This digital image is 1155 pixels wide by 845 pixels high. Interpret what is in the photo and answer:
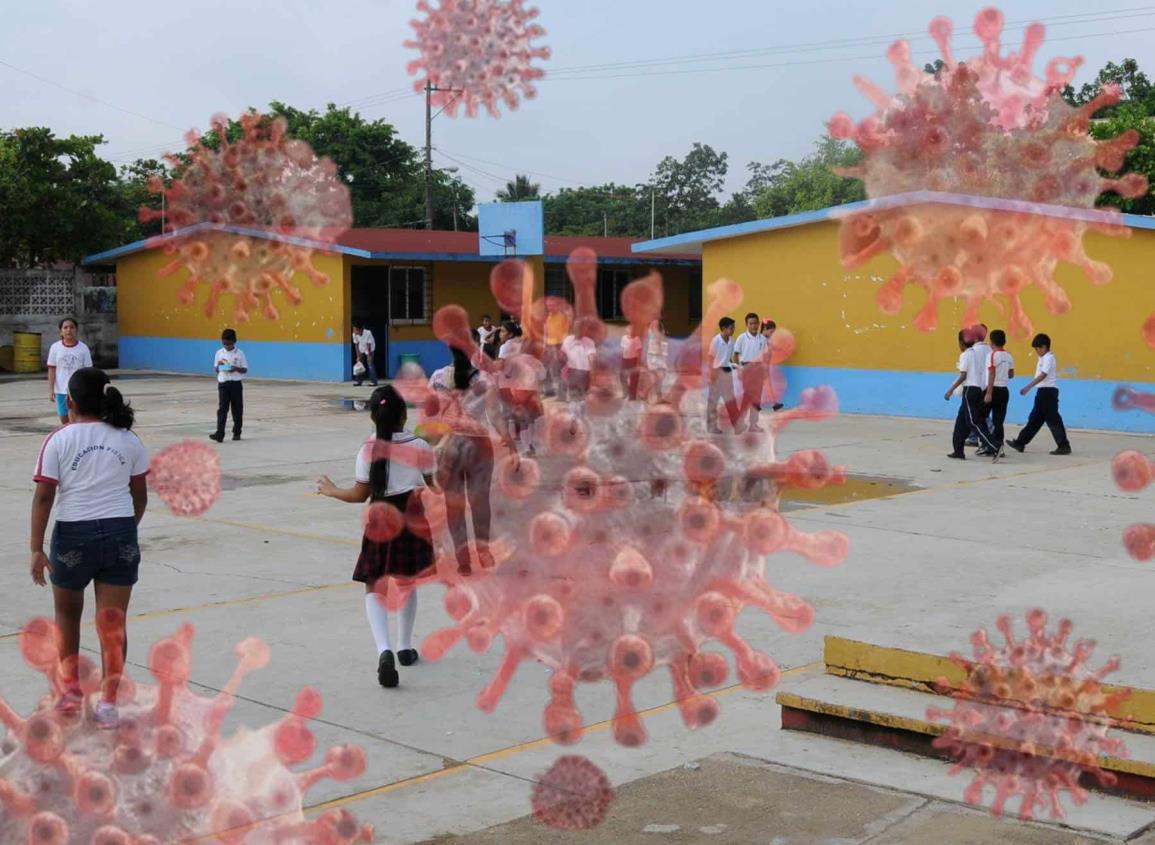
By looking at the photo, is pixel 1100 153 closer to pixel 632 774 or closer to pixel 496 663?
pixel 632 774

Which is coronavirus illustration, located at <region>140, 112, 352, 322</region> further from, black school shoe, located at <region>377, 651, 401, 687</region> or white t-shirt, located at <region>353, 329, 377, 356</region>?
white t-shirt, located at <region>353, 329, 377, 356</region>

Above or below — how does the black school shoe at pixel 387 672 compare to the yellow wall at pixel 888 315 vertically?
below

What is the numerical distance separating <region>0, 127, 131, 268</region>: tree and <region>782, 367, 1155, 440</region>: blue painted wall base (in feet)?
34.0

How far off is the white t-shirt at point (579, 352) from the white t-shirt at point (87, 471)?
2.11 m

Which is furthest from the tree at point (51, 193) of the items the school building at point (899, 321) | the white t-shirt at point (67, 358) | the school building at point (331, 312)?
the school building at point (899, 321)

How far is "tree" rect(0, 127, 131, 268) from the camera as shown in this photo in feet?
67.2

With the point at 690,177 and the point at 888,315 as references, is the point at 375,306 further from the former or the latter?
the point at 690,177

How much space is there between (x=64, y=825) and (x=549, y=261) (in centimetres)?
228

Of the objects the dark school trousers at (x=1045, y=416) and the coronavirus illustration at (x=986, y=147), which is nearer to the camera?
the coronavirus illustration at (x=986, y=147)

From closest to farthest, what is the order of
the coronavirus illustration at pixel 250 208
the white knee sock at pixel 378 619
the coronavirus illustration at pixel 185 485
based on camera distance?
the coronavirus illustration at pixel 250 208
the white knee sock at pixel 378 619
the coronavirus illustration at pixel 185 485

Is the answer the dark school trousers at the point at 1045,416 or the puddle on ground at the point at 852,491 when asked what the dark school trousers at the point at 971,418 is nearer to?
the dark school trousers at the point at 1045,416

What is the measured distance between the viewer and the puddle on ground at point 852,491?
Answer: 11.3 meters

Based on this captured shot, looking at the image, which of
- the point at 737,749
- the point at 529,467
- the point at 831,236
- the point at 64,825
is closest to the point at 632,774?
the point at 737,749

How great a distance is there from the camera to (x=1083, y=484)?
12.3m
